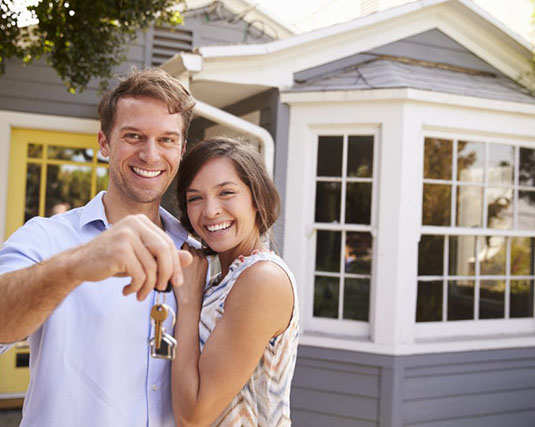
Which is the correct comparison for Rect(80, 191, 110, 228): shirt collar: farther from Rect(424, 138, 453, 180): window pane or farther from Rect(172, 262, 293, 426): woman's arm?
Rect(424, 138, 453, 180): window pane

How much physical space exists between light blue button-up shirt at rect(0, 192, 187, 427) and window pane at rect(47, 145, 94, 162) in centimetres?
420

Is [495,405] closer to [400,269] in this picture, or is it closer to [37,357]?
[400,269]

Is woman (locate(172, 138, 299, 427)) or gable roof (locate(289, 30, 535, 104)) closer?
woman (locate(172, 138, 299, 427))

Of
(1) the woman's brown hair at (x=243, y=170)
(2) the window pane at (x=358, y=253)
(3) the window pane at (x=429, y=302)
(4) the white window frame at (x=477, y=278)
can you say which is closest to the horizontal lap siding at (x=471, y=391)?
(4) the white window frame at (x=477, y=278)

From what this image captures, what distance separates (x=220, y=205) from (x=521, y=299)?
4029 millimetres

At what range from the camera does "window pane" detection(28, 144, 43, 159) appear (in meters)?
5.34

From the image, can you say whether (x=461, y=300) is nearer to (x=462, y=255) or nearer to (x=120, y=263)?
(x=462, y=255)

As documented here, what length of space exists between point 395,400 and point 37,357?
325 cm

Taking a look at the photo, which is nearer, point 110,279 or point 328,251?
point 110,279

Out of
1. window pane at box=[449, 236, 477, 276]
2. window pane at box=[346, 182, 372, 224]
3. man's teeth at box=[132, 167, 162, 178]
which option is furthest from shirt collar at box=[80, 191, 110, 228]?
window pane at box=[449, 236, 477, 276]

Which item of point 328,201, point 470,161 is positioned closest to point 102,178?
point 328,201

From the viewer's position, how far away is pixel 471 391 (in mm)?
4406

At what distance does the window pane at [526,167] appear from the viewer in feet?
15.5

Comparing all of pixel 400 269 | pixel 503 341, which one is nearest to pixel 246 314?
pixel 400 269
